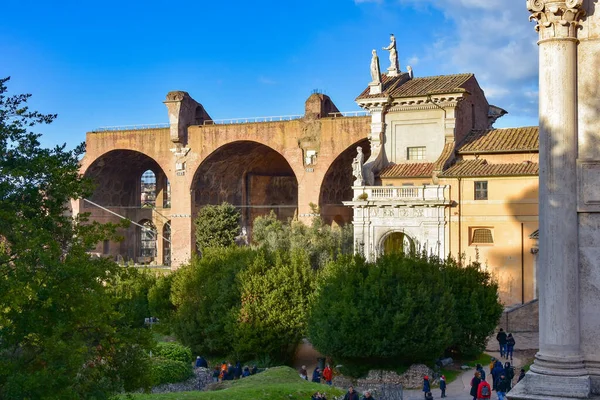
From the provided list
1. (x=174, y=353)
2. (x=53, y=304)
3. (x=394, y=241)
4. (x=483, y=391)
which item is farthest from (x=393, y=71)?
(x=53, y=304)

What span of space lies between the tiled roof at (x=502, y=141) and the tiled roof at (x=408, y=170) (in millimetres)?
1764

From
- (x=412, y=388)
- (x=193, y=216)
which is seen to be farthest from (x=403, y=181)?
(x=193, y=216)

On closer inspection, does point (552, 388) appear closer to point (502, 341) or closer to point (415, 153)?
point (502, 341)

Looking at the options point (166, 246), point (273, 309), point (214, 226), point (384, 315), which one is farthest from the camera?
point (166, 246)

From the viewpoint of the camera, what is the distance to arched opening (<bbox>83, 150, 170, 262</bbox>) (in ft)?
185

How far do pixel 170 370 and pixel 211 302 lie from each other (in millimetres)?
5736

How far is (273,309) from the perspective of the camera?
2903cm

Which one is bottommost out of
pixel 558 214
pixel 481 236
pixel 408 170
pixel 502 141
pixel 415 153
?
pixel 481 236

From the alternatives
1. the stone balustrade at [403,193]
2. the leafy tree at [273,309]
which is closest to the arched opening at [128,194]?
the stone balustrade at [403,193]

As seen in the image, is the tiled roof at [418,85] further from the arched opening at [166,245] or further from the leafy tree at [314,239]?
the arched opening at [166,245]

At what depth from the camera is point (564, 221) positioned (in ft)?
32.5

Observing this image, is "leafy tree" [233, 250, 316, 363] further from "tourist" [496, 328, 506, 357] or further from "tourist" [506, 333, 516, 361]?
"tourist" [506, 333, 516, 361]

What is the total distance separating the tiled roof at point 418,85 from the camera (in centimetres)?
3738

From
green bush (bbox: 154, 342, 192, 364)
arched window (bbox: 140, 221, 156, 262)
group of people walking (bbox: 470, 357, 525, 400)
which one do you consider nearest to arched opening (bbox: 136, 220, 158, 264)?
arched window (bbox: 140, 221, 156, 262)
